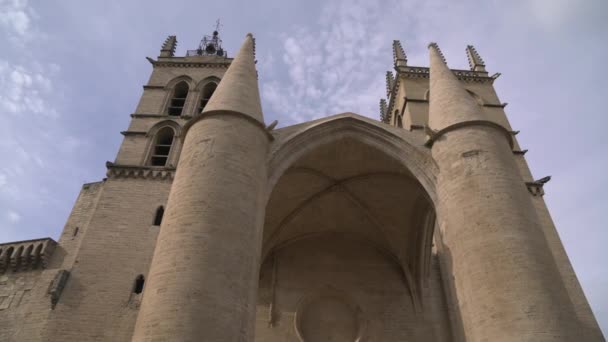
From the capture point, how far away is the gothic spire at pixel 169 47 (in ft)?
50.7

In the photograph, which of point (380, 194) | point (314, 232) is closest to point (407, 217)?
point (380, 194)

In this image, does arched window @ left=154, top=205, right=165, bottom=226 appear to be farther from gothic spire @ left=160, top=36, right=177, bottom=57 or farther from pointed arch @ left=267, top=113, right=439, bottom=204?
gothic spire @ left=160, top=36, right=177, bottom=57

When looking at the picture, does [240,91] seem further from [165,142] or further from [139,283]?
[165,142]

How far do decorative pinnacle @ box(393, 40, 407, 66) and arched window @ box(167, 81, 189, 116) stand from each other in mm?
7433

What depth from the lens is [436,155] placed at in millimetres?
8414

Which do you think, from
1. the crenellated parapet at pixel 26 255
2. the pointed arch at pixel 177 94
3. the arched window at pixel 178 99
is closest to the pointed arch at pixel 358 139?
the crenellated parapet at pixel 26 255

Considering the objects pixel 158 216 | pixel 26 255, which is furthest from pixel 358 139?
pixel 26 255

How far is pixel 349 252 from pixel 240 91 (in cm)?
511

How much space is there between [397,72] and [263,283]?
8.83 m

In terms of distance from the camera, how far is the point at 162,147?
40.2ft

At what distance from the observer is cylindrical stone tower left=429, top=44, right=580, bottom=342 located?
5.99 metres

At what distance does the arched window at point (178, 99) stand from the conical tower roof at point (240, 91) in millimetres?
3800

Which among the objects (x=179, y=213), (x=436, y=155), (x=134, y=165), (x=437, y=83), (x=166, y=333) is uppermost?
(x=437, y=83)

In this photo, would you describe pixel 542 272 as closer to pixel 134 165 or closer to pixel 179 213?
pixel 179 213
